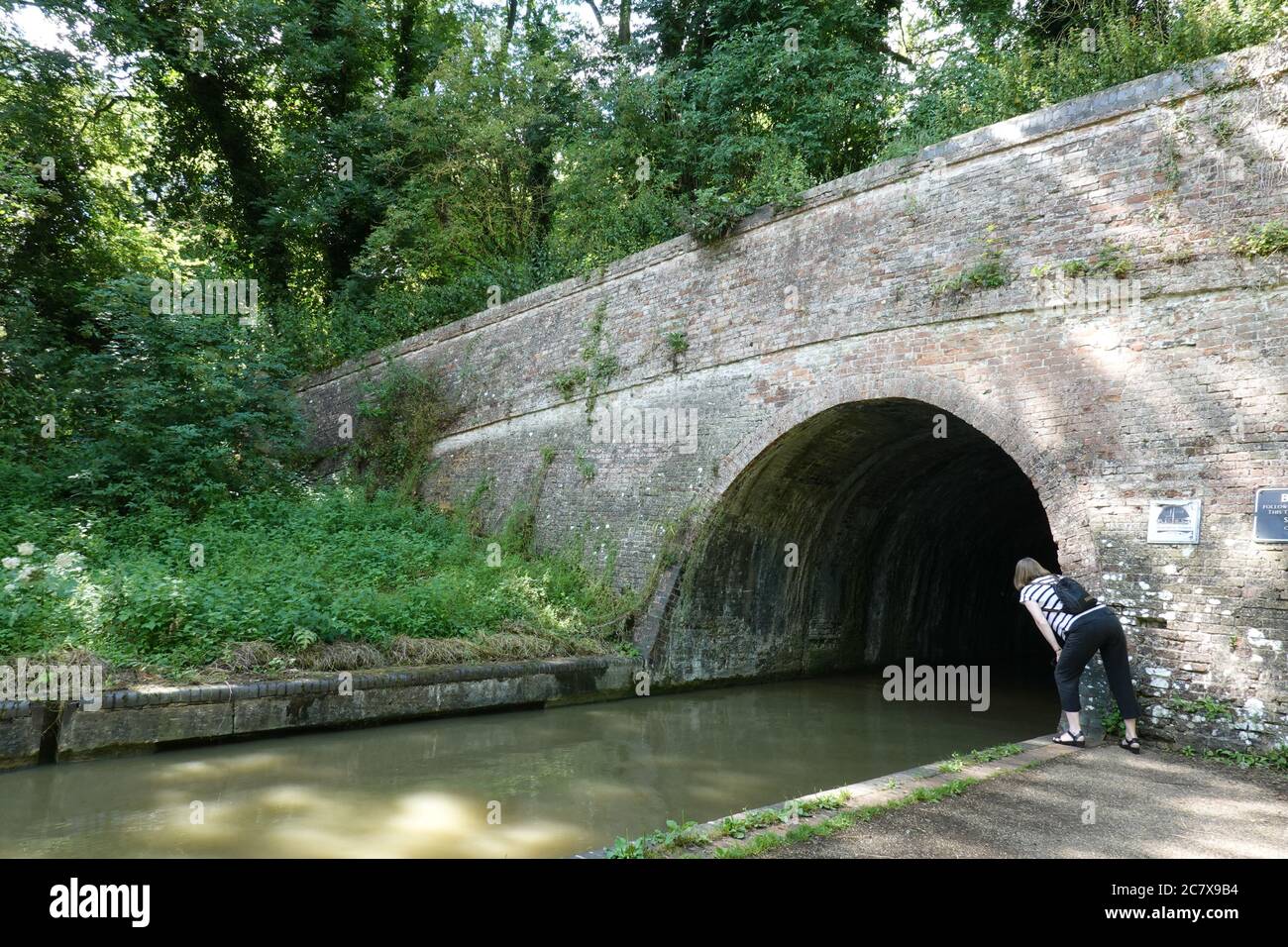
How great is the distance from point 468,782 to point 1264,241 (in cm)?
706

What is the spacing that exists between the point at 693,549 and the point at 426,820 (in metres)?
5.15

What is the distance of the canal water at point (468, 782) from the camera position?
15.9 ft

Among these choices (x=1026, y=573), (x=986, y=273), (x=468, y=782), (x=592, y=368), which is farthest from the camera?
(x=592, y=368)

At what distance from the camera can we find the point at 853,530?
37.1ft

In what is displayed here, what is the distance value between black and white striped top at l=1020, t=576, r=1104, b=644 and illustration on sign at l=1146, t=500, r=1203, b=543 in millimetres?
822

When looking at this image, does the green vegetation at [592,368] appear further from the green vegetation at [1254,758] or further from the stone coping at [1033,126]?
the green vegetation at [1254,758]

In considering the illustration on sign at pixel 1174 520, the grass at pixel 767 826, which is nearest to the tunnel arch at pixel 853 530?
the illustration on sign at pixel 1174 520

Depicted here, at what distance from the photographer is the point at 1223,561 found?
5.91 m

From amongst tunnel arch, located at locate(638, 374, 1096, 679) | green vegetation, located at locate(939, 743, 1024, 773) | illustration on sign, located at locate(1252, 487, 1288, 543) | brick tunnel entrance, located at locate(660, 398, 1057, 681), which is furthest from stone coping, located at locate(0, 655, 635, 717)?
illustration on sign, located at locate(1252, 487, 1288, 543)

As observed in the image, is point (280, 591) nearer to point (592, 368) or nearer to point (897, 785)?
point (592, 368)

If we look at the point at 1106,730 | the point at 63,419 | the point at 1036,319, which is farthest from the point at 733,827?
the point at 63,419

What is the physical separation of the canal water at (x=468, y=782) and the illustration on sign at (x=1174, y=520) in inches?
112

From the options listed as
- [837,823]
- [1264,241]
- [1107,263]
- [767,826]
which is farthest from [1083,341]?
[767,826]
